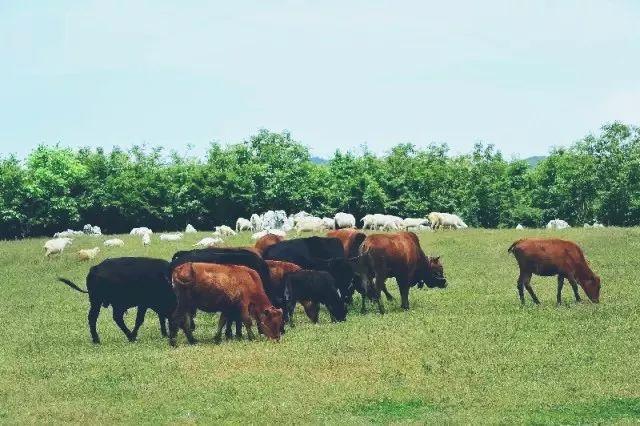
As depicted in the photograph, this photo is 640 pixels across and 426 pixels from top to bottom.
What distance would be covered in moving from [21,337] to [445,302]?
11.9 metres

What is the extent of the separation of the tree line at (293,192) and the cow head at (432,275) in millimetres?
53452

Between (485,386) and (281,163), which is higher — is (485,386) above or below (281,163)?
below

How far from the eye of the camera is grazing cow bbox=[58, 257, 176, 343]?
23812 millimetres

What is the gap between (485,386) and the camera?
674 inches

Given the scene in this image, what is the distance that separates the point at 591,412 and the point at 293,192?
6944cm

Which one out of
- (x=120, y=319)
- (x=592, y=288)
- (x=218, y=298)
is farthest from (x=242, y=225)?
(x=218, y=298)

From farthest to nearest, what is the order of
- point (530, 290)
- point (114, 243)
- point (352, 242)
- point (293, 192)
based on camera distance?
1. point (293, 192)
2. point (114, 243)
3. point (352, 242)
4. point (530, 290)

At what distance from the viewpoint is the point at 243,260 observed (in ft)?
84.4

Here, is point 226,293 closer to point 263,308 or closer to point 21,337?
point 263,308

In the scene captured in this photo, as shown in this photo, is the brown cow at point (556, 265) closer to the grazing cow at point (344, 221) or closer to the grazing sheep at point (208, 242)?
the grazing sheep at point (208, 242)

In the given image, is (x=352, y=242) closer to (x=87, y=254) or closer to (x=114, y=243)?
(x=87, y=254)

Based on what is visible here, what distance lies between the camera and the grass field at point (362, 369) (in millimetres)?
15930

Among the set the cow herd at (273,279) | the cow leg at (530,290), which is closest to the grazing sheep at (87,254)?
the cow herd at (273,279)

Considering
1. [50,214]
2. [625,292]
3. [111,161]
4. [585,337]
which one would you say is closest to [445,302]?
[625,292]
